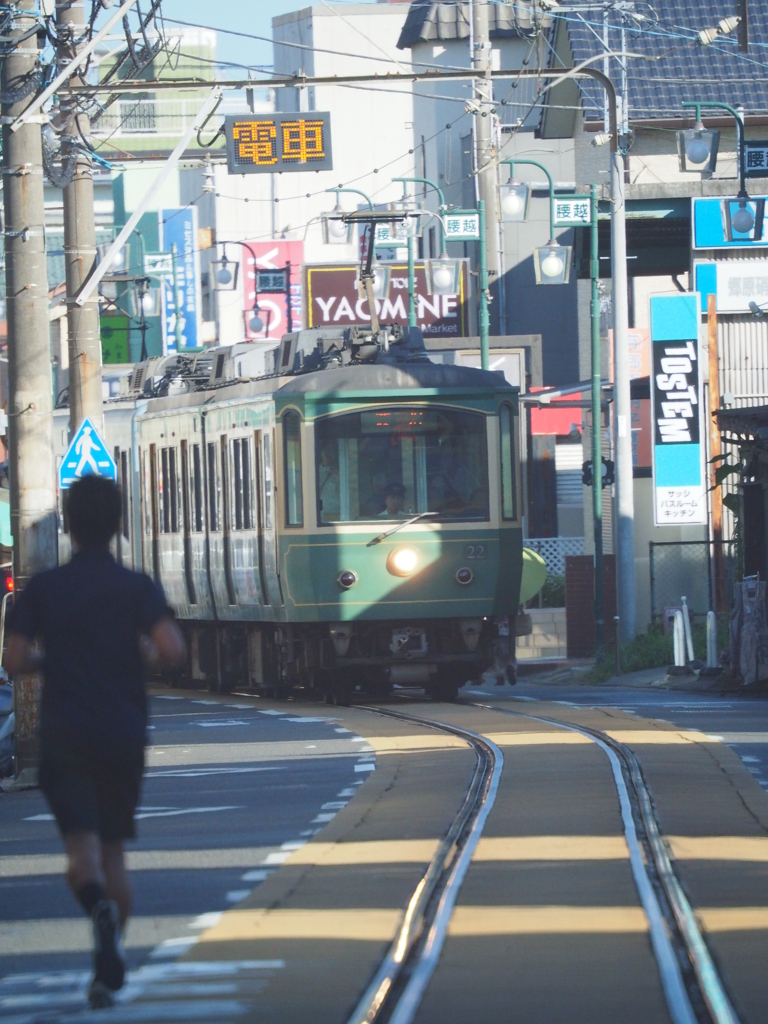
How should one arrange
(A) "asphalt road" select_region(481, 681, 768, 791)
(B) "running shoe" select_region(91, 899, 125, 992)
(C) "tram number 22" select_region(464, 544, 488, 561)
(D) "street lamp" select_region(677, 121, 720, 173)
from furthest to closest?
(D) "street lamp" select_region(677, 121, 720, 173) < (C) "tram number 22" select_region(464, 544, 488, 561) < (A) "asphalt road" select_region(481, 681, 768, 791) < (B) "running shoe" select_region(91, 899, 125, 992)

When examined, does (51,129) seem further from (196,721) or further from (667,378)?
(667,378)

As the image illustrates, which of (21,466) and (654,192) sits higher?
(654,192)

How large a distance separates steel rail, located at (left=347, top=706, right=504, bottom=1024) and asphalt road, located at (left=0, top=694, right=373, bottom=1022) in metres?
0.76

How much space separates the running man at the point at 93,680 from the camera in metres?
6.43

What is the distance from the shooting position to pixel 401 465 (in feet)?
64.5

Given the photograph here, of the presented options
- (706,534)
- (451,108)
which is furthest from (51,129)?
(451,108)

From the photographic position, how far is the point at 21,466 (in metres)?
14.1

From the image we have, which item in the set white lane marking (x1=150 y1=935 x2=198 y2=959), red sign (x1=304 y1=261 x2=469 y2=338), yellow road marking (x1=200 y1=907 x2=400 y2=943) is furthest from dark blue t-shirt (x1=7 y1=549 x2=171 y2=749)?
red sign (x1=304 y1=261 x2=469 y2=338)

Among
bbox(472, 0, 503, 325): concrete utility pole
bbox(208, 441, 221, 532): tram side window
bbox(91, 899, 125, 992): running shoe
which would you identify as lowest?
bbox(91, 899, 125, 992): running shoe

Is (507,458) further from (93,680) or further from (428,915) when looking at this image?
(93,680)

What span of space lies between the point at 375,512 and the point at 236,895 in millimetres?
11320

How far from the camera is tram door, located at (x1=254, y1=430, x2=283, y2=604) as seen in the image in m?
20.0

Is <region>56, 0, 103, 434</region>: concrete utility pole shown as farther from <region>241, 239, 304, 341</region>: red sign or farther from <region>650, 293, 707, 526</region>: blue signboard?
<region>241, 239, 304, 341</region>: red sign

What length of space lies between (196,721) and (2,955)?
1145 cm
